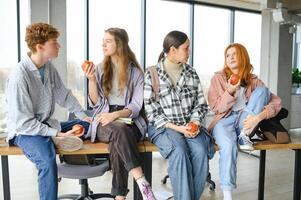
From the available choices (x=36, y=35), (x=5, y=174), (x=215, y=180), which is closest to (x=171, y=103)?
(x=36, y=35)

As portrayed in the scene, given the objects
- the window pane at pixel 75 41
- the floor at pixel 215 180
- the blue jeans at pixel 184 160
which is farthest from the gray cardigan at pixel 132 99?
the window pane at pixel 75 41

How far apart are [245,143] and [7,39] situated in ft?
13.1

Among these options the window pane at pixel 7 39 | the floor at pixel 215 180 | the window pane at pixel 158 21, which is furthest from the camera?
the window pane at pixel 158 21

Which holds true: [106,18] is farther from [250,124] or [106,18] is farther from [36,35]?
[250,124]

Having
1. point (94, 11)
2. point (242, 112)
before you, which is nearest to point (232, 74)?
point (242, 112)

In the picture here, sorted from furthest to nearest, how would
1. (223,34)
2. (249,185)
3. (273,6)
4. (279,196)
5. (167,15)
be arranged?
(223,34)
(167,15)
(273,6)
(249,185)
(279,196)

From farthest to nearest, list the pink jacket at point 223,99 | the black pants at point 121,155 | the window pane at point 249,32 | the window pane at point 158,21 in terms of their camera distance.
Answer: the window pane at point 249,32
the window pane at point 158,21
the pink jacket at point 223,99
the black pants at point 121,155

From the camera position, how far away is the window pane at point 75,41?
512 centimetres

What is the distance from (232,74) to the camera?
2365 millimetres

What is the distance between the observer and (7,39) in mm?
4797

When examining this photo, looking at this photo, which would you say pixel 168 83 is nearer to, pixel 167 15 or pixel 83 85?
pixel 83 85

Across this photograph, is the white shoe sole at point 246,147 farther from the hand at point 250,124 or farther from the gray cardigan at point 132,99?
the gray cardigan at point 132,99

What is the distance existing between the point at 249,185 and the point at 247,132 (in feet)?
4.65

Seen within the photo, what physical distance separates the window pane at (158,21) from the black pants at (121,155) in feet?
12.8
